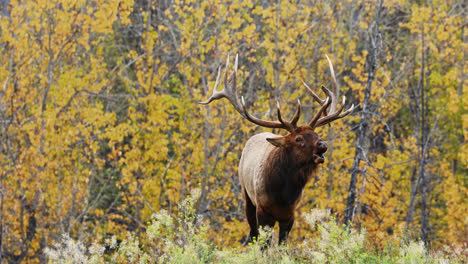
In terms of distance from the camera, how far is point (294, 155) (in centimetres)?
611

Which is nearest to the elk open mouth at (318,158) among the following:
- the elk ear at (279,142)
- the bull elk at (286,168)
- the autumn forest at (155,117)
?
the bull elk at (286,168)

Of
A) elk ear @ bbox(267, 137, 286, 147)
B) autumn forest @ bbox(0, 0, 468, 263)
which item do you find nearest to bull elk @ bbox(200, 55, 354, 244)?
elk ear @ bbox(267, 137, 286, 147)

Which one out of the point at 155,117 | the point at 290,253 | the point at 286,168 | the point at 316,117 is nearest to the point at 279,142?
the point at 286,168

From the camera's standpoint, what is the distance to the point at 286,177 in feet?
20.2

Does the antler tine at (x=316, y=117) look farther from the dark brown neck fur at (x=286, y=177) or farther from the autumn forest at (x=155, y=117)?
the autumn forest at (x=155, y=117)

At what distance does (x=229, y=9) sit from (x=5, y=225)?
8133 millimetres

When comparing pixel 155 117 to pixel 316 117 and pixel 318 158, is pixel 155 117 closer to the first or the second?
pixel 316 117

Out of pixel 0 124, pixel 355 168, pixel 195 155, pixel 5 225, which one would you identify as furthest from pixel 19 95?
pixel 355 168

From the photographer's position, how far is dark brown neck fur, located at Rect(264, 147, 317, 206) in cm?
612

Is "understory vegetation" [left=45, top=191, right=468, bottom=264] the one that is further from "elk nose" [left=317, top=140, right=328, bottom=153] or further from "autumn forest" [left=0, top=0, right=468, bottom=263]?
"autumn forest" [left=0, top=0, right=468, bottom=263]

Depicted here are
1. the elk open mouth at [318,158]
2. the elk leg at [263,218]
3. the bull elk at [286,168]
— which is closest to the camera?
the elk open mouth at [318,158]

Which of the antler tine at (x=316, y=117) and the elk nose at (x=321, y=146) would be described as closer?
the elk nose at (x=321, y=146)

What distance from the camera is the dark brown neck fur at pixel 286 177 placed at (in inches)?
241

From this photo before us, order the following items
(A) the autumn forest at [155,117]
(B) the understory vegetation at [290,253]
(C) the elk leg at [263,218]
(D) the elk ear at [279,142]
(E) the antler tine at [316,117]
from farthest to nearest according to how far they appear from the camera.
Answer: (A) the autumn forest at [155,117] → (C) the elk leg at [263,218] → (E) the antler tine at [316,117] → (D) the elk ear at [279,142] → (B) the understory vegetation at [290,253]
